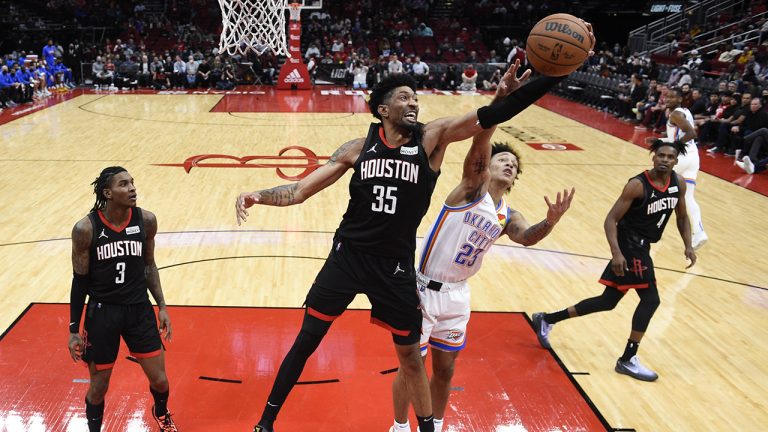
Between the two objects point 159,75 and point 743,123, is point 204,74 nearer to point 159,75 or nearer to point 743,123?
point 159,75

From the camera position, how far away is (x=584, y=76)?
73.2 feet

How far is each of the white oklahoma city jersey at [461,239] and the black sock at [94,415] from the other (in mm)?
1874

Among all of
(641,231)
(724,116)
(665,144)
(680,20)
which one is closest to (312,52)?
(680,20)

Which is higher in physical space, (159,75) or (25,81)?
(25,81)

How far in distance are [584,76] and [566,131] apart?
23.9ft

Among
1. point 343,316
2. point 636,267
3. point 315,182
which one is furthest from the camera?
point 343,316

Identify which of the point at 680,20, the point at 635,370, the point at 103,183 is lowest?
the point at 635,370

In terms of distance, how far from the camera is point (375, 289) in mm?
3387

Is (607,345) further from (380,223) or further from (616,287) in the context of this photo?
(380,223)

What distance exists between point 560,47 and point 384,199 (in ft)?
3.76

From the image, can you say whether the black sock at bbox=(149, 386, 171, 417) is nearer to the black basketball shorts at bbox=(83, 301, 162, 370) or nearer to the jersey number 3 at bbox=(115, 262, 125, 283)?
the black basketball shorts at bbox=(83, 301, 162, 370)

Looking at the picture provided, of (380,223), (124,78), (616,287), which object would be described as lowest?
(124,78)

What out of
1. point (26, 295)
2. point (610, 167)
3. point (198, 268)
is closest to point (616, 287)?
point (198, 268)

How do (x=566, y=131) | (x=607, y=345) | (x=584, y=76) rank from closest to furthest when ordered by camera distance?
(x=607, y=345)
(x=566, y=131)
(x=584, y=76)
